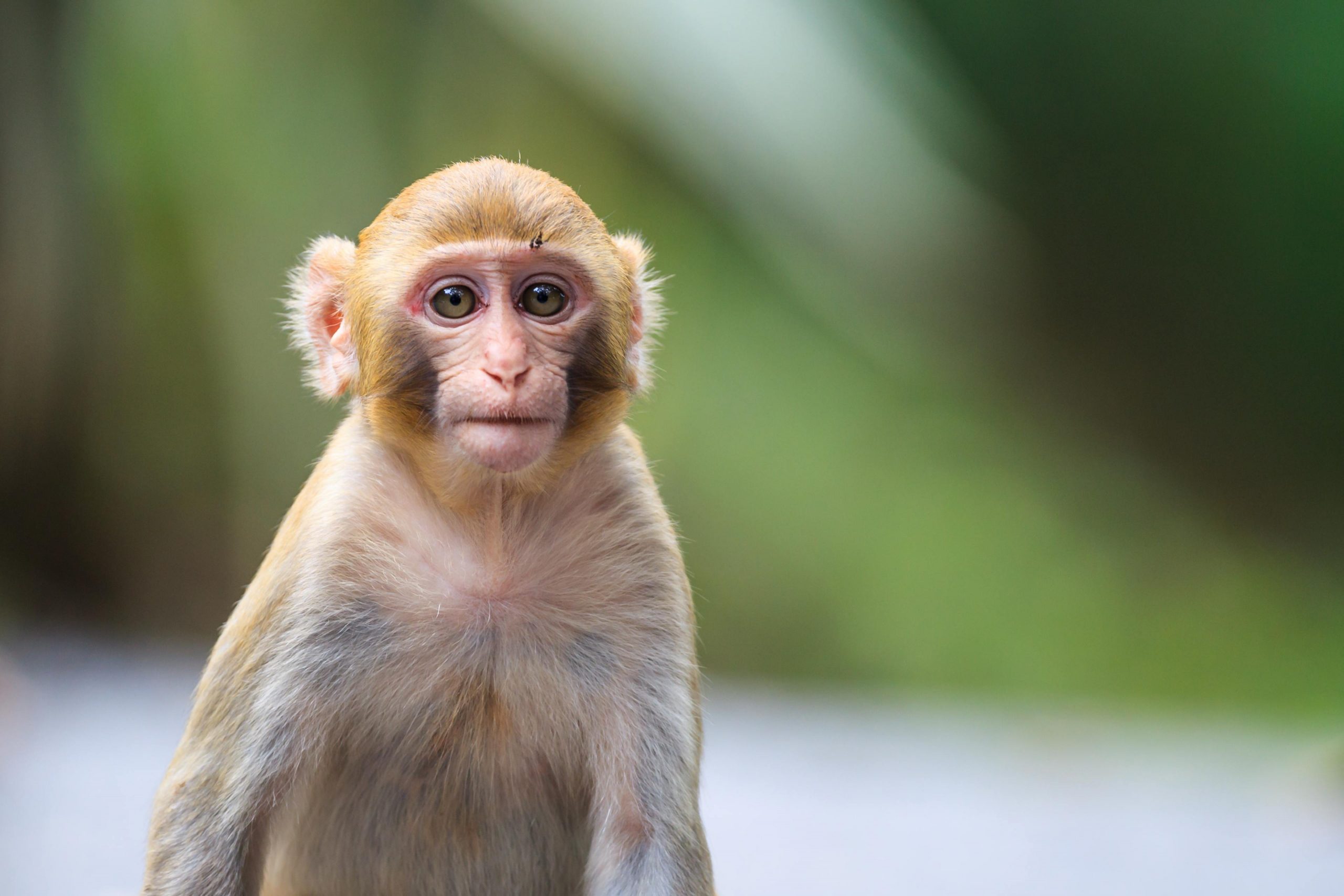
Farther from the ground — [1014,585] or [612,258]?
[1014,585]

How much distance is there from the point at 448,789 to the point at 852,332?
5340 mm

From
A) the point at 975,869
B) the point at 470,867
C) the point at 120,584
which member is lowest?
the point at 470,867

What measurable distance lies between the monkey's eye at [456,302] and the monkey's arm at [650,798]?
109 cm

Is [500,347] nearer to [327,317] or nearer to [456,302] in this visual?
[456,302]

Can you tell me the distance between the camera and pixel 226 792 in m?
3.17

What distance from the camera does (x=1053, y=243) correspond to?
8.88 meters

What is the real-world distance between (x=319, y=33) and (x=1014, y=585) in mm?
5997

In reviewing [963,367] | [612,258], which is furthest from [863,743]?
[612,258]

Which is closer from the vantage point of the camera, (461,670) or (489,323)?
(489,323)

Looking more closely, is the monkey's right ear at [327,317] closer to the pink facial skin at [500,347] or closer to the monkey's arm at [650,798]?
the pink facial skin at [500,347]

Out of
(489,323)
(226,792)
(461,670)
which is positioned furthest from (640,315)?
(226,792)

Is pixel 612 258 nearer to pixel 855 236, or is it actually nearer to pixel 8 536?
pixel 855 236

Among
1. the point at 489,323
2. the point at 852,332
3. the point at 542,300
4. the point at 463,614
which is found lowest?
the point at 463,614

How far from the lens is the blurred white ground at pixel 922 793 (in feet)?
17.0
